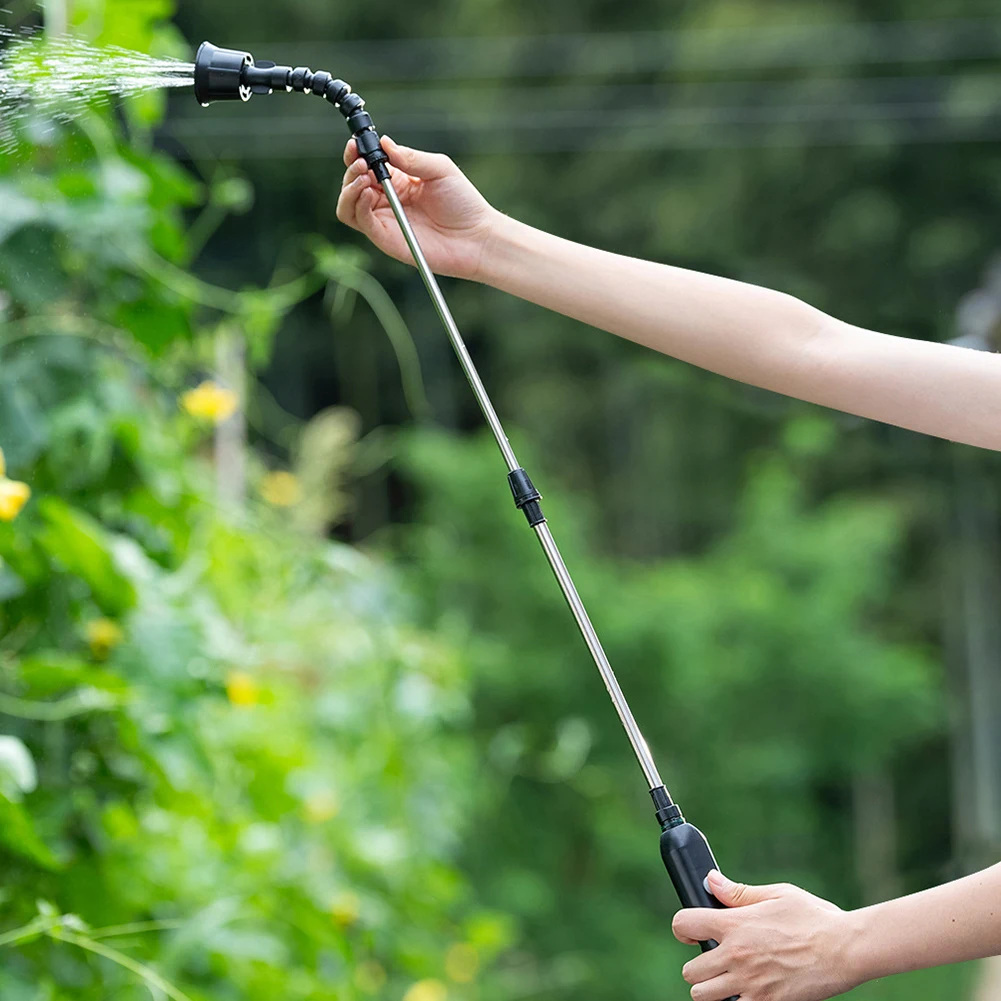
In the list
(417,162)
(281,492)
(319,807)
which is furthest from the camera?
(281,492)

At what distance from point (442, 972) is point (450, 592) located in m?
1.84

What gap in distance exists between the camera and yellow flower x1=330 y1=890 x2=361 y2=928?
1.21 m

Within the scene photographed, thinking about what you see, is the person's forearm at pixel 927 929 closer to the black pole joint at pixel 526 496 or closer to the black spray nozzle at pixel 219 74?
the black pole joint at pixel 526 496

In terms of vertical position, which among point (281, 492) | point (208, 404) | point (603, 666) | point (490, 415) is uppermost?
point (281, 492)

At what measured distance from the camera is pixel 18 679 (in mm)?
836

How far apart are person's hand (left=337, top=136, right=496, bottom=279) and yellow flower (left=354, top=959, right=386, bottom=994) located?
0.86 metres

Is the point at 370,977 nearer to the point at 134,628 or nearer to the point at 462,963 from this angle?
the point at 462,963

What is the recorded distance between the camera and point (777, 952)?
58 centimetres

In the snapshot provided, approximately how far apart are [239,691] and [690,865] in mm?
481

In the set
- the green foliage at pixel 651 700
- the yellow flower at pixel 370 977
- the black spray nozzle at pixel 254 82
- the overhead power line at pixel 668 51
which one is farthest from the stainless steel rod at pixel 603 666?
the overhead power line at pixel 668 51

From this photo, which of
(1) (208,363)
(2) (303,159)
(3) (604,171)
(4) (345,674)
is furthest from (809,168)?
(1) (208,363)

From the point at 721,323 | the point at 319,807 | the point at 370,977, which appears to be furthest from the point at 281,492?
the point at 721,323

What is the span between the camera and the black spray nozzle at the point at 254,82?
64cm

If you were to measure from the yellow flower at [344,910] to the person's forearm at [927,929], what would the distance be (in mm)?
704
